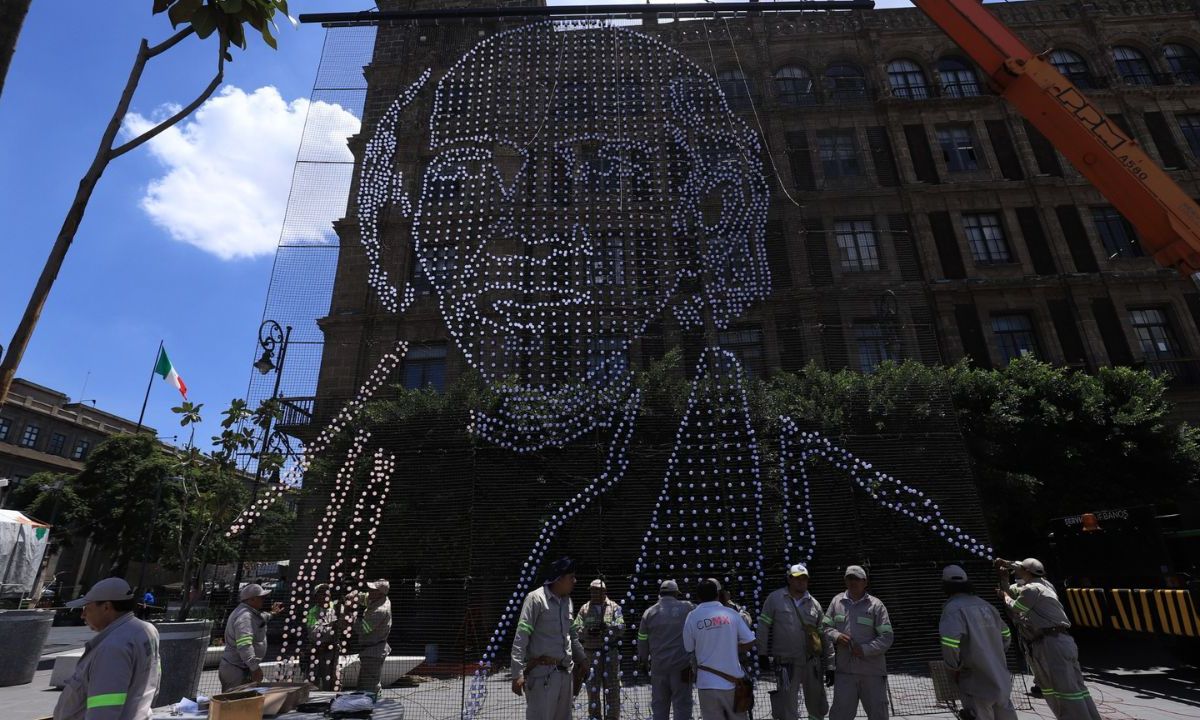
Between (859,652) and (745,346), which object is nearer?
(859,652)

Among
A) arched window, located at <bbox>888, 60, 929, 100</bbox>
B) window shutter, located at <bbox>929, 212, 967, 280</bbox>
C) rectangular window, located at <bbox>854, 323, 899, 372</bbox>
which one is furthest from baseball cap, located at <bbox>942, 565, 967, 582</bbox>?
arched window, located at <bbox>888, 60, 929, 100</bbox>

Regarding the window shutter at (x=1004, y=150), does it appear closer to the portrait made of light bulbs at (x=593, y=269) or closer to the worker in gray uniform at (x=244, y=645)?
the portrait made of light bulbs at (x=593, y=269)

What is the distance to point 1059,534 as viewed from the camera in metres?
10.5

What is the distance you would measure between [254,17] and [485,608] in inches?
312

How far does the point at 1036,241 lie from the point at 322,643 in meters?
21.5

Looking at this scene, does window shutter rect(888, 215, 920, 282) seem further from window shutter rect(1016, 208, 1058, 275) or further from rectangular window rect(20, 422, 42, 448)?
rectangular window rect(20, 422, 42, 448)

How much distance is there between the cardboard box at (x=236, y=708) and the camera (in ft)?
14.8

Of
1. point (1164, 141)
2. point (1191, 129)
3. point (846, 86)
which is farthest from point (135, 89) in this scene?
point (1191, 129)

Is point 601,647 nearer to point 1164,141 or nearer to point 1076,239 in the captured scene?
point 1076,239

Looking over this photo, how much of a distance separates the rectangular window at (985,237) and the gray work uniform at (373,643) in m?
18.8

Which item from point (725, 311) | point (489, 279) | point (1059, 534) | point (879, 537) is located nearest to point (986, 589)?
point (879, 537)

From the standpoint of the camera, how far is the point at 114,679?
3182 millimetres

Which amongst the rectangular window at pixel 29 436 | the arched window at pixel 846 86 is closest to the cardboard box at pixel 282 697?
the arched window at pixel 846 86

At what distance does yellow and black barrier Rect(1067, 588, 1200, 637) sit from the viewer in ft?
24.5
